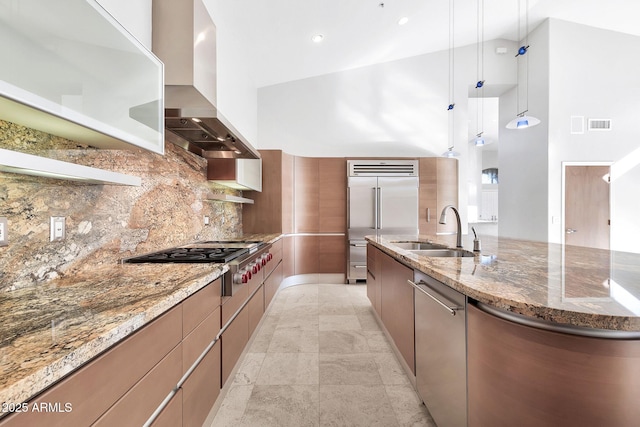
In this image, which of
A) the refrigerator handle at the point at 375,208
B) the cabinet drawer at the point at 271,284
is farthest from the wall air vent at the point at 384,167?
the cabinet drawer at the point at 271,284

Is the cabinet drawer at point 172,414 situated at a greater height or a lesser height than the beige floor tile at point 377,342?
greater

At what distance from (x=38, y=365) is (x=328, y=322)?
2.61 meters

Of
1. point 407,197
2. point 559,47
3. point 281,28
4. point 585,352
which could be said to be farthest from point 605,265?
point 559,47

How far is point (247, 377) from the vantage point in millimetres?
1916

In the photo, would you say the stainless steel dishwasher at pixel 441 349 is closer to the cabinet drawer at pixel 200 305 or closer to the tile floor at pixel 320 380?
the tile floor at pixel 320 380

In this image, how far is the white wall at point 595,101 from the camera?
4.49m

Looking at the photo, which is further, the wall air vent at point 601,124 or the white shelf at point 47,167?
the wall air vent at point 601,124

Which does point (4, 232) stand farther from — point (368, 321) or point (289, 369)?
point (368, 321)

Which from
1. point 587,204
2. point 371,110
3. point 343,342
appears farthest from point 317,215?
point 587,204

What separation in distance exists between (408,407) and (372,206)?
314 centimetres

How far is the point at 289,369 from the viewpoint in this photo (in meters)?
2.01

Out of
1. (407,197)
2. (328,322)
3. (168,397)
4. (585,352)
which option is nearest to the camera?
(585,352)

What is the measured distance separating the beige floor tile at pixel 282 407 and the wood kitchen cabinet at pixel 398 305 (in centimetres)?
70

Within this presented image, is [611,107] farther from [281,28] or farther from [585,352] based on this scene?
[585,352]
